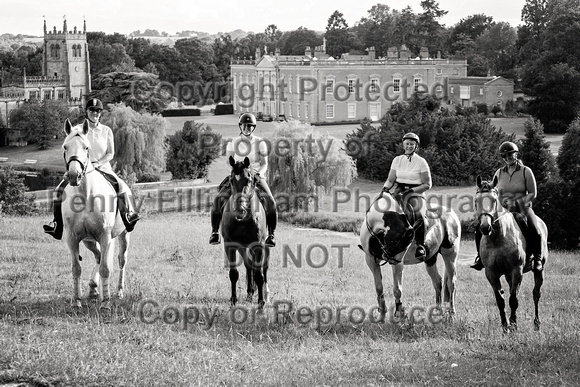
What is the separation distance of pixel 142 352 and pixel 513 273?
17.7 ft

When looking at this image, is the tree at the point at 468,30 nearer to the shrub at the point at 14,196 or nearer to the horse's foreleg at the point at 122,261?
the shrub at the point at 14,196

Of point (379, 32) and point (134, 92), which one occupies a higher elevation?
point (379, 32)

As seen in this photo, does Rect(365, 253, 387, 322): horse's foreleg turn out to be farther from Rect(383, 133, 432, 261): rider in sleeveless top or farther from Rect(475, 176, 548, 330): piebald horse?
Rect(475, 176, 548, 330): piebald horse

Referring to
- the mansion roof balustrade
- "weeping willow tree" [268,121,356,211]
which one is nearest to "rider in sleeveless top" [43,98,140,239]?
"weeping willow tree" [268,121,356,211]

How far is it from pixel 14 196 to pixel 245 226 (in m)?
29.3

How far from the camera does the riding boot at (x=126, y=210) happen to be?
12.1 metres

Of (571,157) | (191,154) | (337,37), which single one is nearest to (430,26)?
(337,37)

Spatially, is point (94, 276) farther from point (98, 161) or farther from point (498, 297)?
point (498, 297)

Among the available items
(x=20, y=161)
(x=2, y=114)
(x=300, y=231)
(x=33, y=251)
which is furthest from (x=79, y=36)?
(x=33, y=251)

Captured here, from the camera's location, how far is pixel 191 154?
5719 centimetres

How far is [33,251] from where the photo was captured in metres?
17.1

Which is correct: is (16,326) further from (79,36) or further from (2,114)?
(79,36)

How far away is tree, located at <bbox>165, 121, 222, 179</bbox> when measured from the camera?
56906 millimetres

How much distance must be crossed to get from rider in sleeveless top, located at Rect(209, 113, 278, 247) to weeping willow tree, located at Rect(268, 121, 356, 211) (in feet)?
96.7
